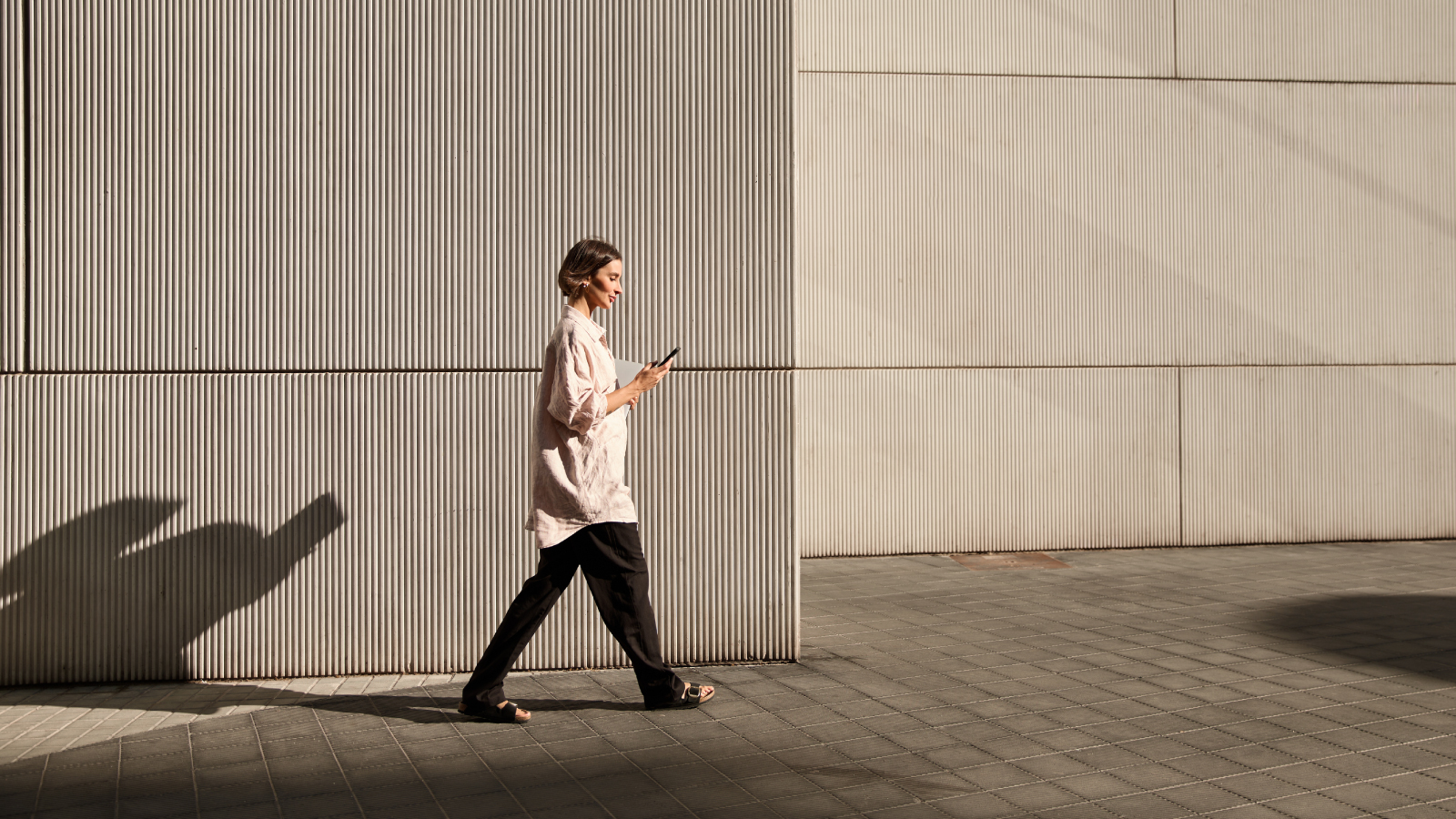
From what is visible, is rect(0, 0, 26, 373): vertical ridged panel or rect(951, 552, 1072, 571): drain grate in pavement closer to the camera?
rect(0, 0, 26, 373): vertical ridged panel

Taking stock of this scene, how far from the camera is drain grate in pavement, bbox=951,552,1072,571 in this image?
859 centimetres

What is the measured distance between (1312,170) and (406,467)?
26.0 ft

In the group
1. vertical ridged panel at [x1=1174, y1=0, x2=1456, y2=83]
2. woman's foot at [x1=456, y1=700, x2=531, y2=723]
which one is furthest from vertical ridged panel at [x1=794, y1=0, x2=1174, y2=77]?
woman's foot at [x1=456, y1=700, x2=531, y2=723]

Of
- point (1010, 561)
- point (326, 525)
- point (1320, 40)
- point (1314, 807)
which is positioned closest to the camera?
point (1314, 807)

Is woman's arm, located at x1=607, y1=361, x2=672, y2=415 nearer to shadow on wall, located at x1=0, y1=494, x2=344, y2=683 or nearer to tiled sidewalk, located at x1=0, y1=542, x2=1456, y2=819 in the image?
tiled sidewalk, located at x1=0, y1=542, x2=1456, y2=819

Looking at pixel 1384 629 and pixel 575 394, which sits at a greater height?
pixel 575 394

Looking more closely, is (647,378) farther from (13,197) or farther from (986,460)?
(986,460)

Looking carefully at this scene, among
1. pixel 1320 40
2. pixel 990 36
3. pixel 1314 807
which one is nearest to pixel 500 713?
pixel 1314 807

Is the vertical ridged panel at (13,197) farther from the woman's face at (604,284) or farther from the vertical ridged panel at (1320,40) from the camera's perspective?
the vertical ridged panel at (1320,40)

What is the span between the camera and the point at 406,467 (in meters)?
5.20

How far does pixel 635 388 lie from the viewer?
4.39 metres

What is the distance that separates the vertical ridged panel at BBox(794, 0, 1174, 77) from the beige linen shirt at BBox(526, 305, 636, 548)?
5467 mm

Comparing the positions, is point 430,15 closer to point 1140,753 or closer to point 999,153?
point 1140,753

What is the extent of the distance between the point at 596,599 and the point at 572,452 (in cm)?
59
